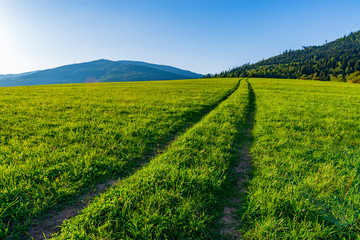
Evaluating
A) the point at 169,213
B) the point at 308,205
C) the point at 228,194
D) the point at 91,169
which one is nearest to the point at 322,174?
the point at 308,205

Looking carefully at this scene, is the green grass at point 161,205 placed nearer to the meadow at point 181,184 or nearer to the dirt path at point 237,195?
the meadow at point 181,184

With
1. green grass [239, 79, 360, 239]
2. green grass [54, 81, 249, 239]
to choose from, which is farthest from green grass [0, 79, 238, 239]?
green grass [239, 79, 360, 239]

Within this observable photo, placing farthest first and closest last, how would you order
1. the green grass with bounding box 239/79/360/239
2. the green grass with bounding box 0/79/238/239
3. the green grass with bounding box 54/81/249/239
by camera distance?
1. the green grass with bounding box 0/79/238/239
2. the green grass with bounding box 239/79/360/239
3. the green grass with bounding box 54/81/249/239

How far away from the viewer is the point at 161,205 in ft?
10.1

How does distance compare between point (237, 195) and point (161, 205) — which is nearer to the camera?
point (161, 205)

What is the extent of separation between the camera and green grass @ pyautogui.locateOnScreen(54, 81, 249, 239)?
2594 millimetres

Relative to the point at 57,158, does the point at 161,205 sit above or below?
below

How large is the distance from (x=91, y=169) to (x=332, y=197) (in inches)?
229

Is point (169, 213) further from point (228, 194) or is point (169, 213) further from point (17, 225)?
point (17, 225)

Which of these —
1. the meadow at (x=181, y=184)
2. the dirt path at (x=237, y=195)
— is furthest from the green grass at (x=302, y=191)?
the dirt path at (x=237, y=195)

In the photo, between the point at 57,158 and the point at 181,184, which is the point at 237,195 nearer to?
the point at 181,184

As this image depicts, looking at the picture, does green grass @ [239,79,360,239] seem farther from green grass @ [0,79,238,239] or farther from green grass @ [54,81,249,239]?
green grass @ [0,79,238,239]

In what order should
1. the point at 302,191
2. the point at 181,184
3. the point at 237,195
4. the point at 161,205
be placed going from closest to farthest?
the point at 161,205
the point at 302,191
the point at 181,184
the point at 237,195

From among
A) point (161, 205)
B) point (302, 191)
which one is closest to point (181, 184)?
point (161, 205)
